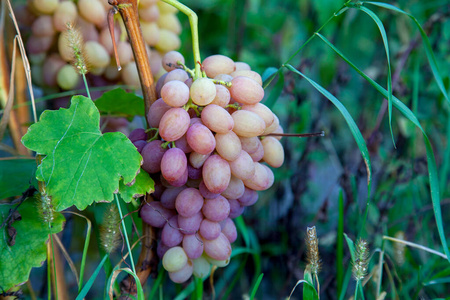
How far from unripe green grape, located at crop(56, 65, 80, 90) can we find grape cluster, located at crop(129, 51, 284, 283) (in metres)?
0.28

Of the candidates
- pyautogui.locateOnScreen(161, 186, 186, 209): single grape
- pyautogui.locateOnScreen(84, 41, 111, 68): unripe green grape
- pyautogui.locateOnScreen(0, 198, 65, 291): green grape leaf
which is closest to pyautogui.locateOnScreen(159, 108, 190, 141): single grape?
pyautogui.locateOnScreen(161, 186, 186, 209): single grape

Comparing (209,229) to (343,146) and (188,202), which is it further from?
(343,146)

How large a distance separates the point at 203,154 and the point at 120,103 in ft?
0.86

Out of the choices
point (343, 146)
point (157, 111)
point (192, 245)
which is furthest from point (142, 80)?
point (343, 146)

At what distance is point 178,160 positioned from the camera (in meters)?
0.55

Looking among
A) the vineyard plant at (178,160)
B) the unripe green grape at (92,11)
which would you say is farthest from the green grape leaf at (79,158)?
the unripe green grape at (92,11)

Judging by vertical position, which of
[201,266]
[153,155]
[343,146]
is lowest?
[343,146]

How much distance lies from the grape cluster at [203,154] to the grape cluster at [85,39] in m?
0.22

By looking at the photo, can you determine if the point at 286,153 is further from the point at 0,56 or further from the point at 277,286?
the point at 0,56

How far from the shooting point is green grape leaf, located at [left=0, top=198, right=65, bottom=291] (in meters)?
0.61

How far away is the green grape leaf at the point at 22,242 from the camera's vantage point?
1.99ft

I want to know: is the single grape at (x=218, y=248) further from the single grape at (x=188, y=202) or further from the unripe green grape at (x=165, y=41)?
the unripe green grape at (x=165, y=41)

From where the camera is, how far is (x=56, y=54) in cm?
86

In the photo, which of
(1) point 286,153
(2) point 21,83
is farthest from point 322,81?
(2) point 21,83
